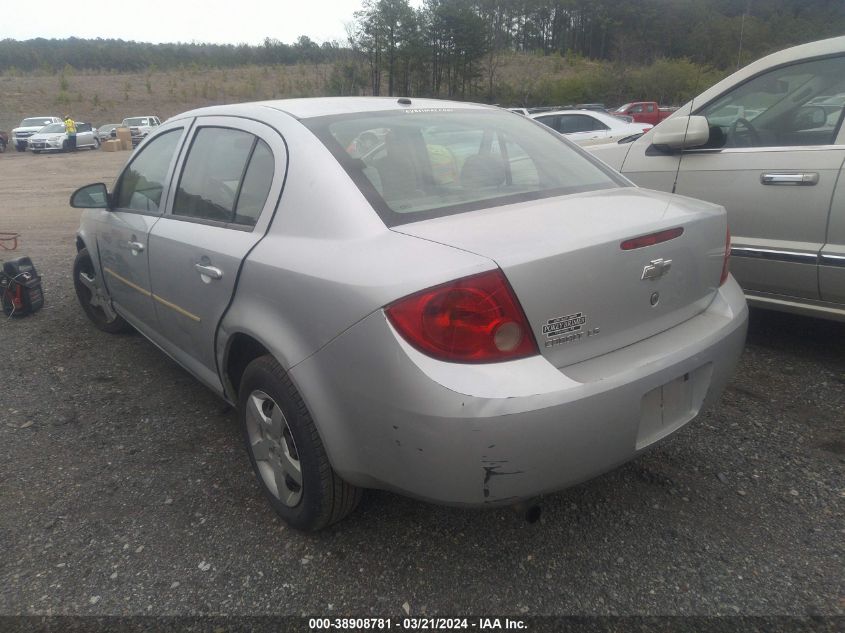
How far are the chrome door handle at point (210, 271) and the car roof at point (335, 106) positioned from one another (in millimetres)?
687

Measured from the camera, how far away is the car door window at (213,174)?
2611 mm

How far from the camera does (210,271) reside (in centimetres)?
250

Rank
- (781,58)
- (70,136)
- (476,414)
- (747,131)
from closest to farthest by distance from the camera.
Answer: (476,414), (781,58), (747,131), (70,136)

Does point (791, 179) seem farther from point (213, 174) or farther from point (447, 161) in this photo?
point (213, 174)

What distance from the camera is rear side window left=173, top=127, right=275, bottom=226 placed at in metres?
2.46

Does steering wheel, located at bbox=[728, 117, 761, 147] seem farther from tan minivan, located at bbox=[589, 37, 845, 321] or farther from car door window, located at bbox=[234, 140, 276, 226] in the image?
car door window, located at bbox=[234, 140, 276, 226]

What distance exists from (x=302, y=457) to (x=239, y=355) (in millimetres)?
642

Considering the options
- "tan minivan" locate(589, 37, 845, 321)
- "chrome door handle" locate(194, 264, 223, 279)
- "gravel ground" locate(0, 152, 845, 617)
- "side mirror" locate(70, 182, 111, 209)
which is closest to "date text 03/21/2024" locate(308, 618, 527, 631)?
"gravel ground" locate(0, 152, 845, 617)

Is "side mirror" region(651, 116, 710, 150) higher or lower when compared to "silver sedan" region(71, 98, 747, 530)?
higher

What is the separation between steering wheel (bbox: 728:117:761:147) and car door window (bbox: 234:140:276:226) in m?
2.83

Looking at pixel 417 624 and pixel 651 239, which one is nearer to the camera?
pixel 417 624

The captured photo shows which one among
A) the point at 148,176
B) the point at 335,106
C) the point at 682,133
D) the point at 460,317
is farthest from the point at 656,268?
the point at 148,176

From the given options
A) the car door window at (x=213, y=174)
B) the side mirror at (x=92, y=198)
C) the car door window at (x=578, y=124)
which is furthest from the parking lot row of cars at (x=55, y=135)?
the car door window at (x=213, y=174)

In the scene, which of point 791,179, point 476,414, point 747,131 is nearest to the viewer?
point 476,414
